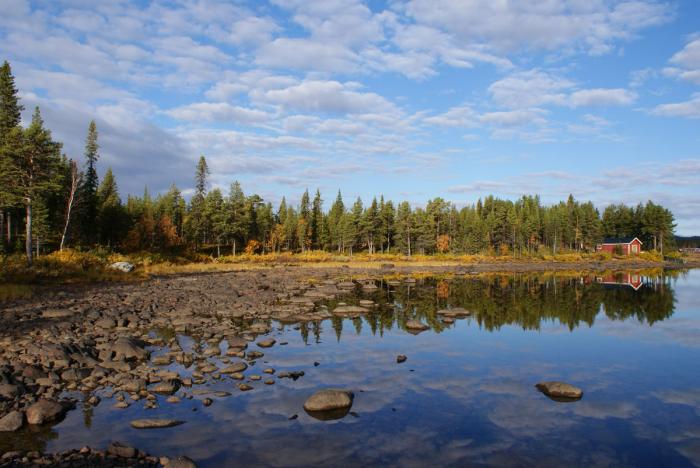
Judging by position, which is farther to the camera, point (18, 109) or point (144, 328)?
point (18, 109)

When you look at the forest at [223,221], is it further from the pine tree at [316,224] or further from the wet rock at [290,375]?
the wet rock at [290,375]

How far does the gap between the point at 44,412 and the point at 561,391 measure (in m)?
13.0

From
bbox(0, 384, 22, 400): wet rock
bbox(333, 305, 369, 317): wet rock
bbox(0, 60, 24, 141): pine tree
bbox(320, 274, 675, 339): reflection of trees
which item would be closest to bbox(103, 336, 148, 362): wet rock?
bbox(0, 384, 22, 400): wet rock

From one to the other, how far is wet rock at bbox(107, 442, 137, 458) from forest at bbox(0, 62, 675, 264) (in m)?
31.6

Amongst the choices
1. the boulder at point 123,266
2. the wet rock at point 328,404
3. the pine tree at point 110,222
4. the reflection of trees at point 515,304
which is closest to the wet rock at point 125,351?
the wet rock at point 328,404

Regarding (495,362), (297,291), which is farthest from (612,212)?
(495,362)

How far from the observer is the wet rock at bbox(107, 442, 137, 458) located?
26.5 ft

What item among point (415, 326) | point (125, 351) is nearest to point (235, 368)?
point (125, 351)

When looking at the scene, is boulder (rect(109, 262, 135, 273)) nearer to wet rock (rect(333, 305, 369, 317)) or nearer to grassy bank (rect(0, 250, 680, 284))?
grassy bank (rect(0, 250, 680, 284))

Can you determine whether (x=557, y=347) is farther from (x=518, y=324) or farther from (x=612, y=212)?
(x=612, y=212)

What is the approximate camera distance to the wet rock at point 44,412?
9.44 meters

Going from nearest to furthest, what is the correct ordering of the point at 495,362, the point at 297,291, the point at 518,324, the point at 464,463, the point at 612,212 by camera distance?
the point at 464,463 < the point at 495,362 < the point at 518,324 < the point at 297,291 < the point at 612,212

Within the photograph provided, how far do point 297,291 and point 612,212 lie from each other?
125 metres

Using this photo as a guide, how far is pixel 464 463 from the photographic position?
845cm
